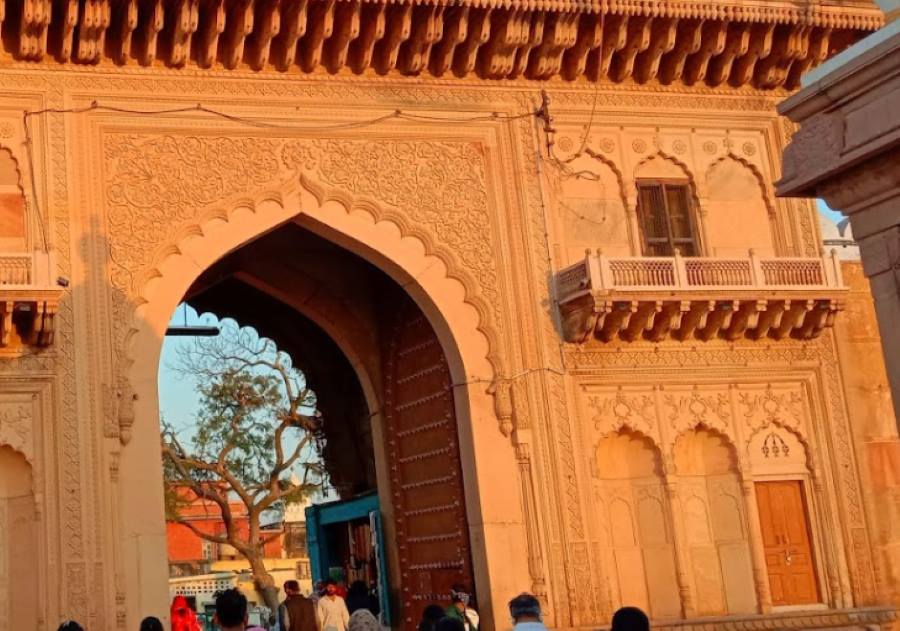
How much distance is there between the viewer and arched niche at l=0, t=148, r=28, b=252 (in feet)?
33.6

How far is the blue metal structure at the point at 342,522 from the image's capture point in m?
12.9

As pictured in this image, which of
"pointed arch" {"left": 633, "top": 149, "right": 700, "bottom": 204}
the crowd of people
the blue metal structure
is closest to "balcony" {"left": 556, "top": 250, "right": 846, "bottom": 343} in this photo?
"pointed arch" {"left": 633, "top": 149, "right": 700, "bottom": 204}

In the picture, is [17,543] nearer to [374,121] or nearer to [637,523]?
[374,121]

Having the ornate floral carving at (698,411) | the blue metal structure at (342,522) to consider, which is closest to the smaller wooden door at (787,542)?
the ornate floral carving at (698,411)

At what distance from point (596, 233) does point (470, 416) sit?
2.12m

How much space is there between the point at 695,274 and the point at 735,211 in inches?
49.2

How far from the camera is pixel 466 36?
37.8 ft

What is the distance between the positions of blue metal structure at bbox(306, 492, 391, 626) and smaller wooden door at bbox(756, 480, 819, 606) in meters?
3.71

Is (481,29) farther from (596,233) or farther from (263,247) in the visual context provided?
(263,247)

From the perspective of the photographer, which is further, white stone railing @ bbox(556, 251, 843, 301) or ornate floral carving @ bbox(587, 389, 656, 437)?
ornate floral carving @ bbox(587, 389, 656, 437)

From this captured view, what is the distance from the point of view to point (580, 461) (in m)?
11.3

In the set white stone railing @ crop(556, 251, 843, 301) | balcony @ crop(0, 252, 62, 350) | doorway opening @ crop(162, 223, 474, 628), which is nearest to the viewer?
balcony @ crop(0, 252, 62, 350)

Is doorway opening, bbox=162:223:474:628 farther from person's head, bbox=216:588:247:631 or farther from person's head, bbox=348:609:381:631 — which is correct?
person's head, bbox=216:588:247:631

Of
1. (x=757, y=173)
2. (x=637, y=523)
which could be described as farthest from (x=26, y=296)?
(x=757, y=173)
